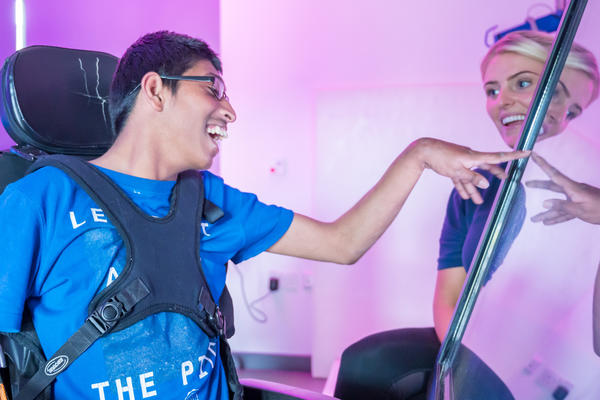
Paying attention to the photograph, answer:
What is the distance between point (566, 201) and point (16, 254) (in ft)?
2.84

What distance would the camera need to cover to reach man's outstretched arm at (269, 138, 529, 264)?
101 cm

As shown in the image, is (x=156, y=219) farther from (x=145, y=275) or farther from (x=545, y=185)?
(x=545, y=185)

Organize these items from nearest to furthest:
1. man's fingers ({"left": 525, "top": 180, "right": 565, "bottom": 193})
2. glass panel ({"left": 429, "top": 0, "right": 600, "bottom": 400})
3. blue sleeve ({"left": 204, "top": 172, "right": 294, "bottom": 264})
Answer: glass panel ({"left": 429, "top": 0, "right": 600, "bottom": 400})
man's fingers ({"left": 525, "top": 180, "right": 565, "bottom": 193})
blue sleeve ({"left": 204, "top": 172, "right": 294, "bottom": 264})

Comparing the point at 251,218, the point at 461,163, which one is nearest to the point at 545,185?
the point at 461,163

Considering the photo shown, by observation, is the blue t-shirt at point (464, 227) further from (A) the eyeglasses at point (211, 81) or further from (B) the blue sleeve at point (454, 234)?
(A) the eyeglasses at point (211, 81)

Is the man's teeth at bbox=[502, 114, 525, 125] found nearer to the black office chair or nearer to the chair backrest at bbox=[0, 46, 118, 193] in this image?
the black office chair

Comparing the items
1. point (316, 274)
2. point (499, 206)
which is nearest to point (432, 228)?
point (316, 274)

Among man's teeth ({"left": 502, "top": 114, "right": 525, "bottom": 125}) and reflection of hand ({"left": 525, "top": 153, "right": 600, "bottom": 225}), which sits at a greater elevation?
man's teeth ({"left": 502, "top": 114, "right": 525, "bottom": 125})

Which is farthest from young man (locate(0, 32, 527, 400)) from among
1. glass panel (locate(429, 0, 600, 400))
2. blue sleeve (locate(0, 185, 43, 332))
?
glass panel (locate(429, 0, 600, 400))

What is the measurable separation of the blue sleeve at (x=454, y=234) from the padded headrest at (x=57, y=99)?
1051 millimetres

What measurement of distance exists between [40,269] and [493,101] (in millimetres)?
1388

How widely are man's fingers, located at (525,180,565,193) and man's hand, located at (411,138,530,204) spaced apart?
0.09 metres

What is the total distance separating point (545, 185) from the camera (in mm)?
743

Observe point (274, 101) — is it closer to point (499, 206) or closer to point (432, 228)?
point (432, 228)
